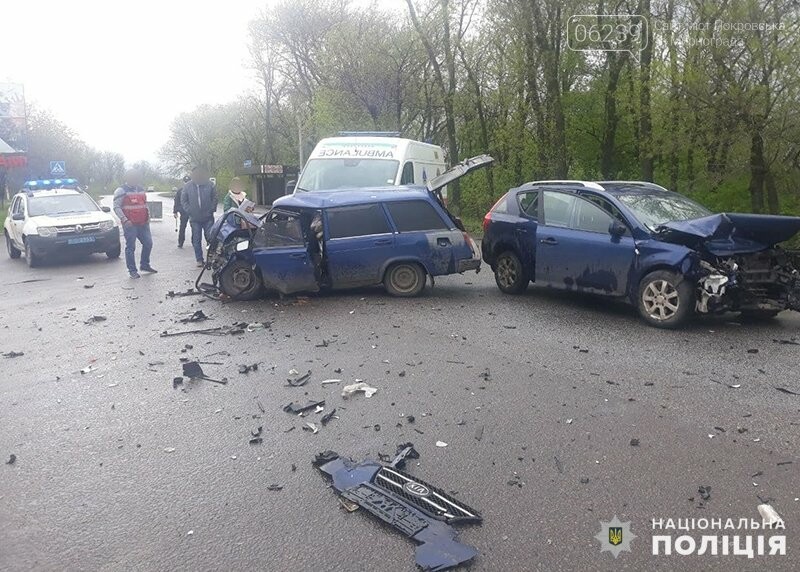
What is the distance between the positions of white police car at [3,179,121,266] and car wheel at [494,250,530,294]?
31.6 ft

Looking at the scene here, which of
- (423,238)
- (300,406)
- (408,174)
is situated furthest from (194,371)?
(408,174)

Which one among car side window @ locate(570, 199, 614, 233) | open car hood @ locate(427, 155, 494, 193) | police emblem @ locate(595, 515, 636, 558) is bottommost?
police emblem @ locate(595, 515, 636, 558)

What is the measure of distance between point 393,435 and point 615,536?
6.05 ft

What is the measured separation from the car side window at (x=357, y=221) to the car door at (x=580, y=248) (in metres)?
2.28

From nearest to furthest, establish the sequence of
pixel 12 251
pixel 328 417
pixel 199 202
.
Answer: pixel 328 417
pixel 199 202
pixel 12 251

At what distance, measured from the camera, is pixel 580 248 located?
8906mm

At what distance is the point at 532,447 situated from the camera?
185 inches

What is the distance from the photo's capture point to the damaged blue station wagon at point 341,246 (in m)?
9.81

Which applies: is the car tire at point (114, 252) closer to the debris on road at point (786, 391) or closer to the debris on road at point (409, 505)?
the debris on road at point (409, 505)

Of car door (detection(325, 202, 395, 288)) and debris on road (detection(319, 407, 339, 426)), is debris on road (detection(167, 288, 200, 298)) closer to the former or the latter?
car door (detection(325, 202, 395, 288))

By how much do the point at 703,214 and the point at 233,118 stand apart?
188ft

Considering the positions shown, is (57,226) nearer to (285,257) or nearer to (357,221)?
(285,257)

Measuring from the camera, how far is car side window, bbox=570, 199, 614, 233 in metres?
8.71

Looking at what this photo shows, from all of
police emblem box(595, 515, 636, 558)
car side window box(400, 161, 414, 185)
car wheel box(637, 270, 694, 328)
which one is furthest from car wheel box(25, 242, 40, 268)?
police emblem box(595, 515, 636, 558)
